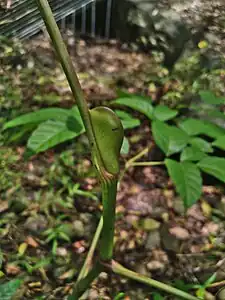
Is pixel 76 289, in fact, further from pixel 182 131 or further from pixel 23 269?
pixel 182 131

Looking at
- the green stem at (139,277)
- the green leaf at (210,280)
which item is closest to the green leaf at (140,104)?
the green leaf at (210,280)

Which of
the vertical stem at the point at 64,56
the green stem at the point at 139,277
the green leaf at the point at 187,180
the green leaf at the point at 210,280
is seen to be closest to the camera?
the vertical stem at the point at 64,56

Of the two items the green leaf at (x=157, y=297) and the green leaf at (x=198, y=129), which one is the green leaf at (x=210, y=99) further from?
the green leaf at (x=157, y=297)

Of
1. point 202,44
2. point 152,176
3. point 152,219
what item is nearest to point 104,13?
point 202,44

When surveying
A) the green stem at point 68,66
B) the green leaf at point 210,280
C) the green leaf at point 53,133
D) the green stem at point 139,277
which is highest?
the green stem at point 68,66

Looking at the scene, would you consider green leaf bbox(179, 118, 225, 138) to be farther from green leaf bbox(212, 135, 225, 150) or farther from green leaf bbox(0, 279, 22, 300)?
green leaf bbox(0, 279, 22, 300)

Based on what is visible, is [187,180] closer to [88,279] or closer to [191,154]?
[191,154]

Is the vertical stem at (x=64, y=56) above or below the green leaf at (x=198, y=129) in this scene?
above
